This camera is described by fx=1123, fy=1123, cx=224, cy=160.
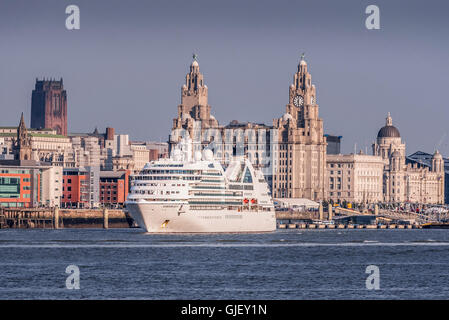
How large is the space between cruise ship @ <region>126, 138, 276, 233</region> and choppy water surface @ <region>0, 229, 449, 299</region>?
2468 centimetres

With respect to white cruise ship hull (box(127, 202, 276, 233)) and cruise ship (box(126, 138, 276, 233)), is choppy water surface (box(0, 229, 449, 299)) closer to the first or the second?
white cruise ship hull (box(127, 202, 276, 233))

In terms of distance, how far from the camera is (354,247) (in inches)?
4124

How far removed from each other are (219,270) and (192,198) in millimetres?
66632

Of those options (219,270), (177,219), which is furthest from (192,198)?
(219,270)

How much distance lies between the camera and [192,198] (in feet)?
447

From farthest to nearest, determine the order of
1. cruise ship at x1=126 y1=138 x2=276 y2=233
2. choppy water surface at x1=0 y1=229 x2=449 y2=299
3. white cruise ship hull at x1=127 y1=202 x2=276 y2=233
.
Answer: cruise ship at x1=126 y1=138 x2=276 y2=233 < white cruise ship hull at x1=127 y1=202 x2=276 y2=233 < choppy water surface at x1=0 y1=229 x2=449 y2=299

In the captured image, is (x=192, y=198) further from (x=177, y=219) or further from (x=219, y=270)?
(x=219, y=270)

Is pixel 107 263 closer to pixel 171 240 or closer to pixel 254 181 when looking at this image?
pixel 171 240

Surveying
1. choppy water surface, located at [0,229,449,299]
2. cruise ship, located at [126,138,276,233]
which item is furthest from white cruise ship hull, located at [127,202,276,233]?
choppy water surface, located at [0,229,449,299]

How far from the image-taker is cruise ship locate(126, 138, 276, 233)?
133750 mm

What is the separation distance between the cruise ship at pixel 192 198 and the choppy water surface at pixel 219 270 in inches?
972

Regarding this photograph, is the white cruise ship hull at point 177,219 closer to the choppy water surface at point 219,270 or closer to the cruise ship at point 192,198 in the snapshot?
the cruise ship at point 192,198
